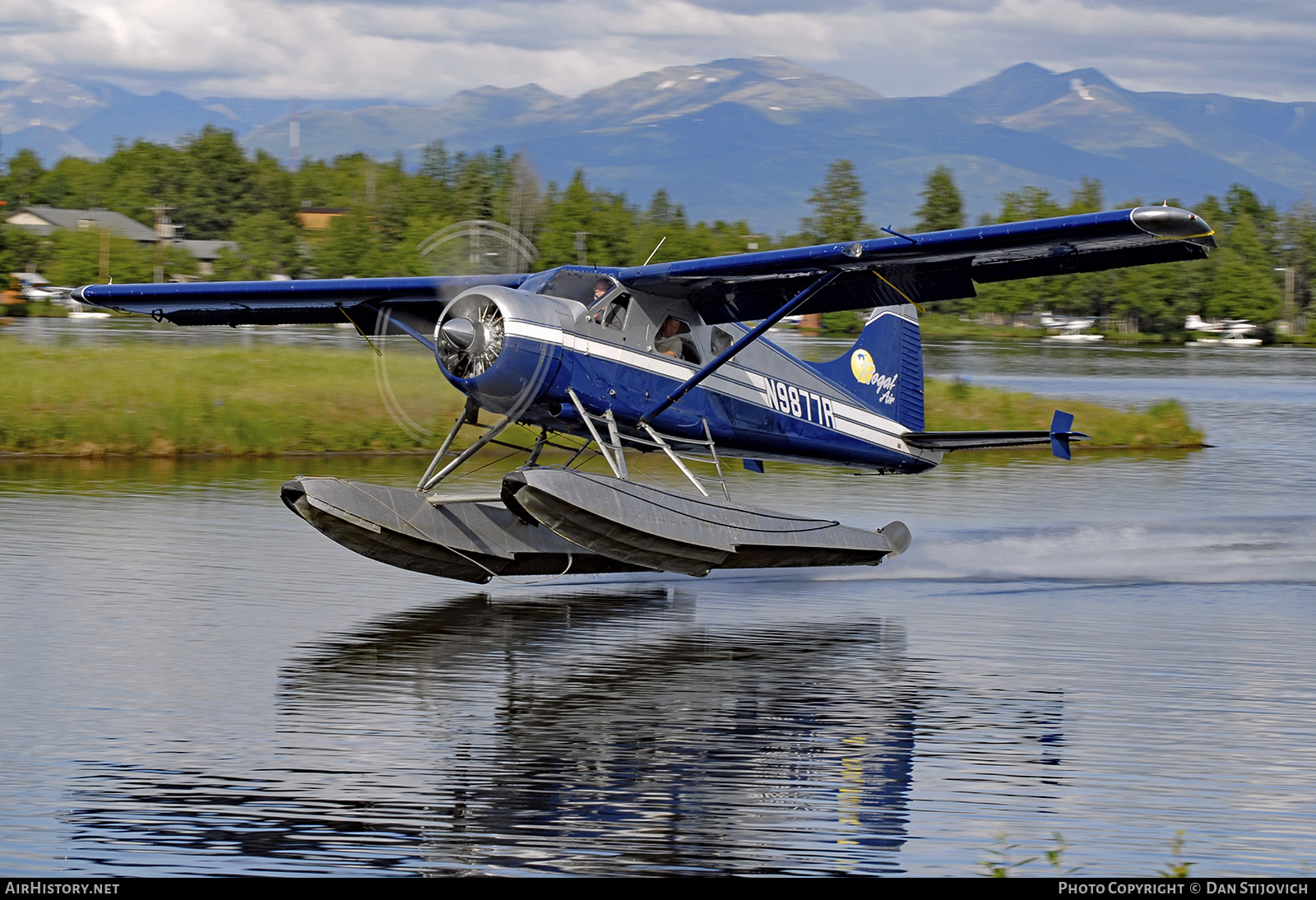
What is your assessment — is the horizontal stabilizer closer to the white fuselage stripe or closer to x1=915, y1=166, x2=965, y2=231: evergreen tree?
the white fuselage stripe

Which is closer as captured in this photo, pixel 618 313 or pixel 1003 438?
pixel 618 313

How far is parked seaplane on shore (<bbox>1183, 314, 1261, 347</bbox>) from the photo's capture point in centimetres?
9032

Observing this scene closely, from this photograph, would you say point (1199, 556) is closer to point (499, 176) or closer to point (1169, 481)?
point (1169, 481)

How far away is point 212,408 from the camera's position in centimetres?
2245

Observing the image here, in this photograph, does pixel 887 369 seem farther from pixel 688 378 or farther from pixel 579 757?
pixel 579 757

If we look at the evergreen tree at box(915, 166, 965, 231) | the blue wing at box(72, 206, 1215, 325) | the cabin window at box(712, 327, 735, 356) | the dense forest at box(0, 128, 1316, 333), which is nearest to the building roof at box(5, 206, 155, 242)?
the dense forest at box(0, 128, 1316, 333)

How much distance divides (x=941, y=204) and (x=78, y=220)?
69106mm

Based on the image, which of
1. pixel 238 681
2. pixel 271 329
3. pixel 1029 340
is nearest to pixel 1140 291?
pixel 1029 340

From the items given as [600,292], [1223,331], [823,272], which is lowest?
[600,292]

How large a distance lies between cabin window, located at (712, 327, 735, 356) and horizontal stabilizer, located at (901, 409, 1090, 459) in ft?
8.95

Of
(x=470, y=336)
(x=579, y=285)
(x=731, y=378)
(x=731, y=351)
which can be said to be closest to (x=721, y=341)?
(x=731, y=378)

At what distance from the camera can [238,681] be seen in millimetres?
8578

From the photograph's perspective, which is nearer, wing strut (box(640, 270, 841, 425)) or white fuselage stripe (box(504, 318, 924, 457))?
white fuselage stripe (box(504, 318, 924, 457))

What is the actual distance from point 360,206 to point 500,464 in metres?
72.6
